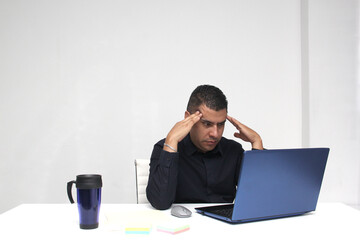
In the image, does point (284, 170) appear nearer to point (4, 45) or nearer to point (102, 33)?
point (102, 33)

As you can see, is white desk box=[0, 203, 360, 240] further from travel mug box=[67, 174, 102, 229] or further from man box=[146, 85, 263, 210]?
man box=[146, 85, 263, 210]

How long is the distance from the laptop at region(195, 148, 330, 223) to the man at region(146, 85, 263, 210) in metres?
0.46

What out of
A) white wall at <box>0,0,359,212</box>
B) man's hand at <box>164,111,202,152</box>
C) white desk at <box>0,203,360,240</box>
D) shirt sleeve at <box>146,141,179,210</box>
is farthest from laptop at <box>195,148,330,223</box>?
white wall at <box>0,0,359,212</box>

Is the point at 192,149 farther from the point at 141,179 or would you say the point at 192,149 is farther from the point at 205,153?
the point at 141,179

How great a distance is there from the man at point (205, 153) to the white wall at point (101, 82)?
95cm

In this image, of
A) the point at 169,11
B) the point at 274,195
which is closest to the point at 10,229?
the point at 274,195

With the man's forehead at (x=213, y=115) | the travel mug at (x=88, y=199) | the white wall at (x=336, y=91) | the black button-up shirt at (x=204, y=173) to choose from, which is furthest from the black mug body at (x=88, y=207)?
the white wall at (x=336, y=91)

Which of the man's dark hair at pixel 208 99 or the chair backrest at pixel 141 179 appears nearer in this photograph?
the man's dark hair at pixel 208 99

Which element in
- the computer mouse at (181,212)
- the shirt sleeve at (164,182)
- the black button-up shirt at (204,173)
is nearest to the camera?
the computer mouse at (181,212)

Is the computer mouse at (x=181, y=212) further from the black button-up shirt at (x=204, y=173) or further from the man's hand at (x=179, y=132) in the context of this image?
the black button-up shirt at (x=204, y=173)

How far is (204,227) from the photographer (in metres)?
1.18

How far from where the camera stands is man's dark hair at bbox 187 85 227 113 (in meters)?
1.75

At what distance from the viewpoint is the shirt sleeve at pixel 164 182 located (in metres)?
1.50

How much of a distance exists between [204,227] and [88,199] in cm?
40
